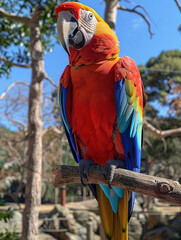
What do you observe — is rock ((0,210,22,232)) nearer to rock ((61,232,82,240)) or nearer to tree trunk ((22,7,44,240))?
tree trunk ((22,7,44,240))

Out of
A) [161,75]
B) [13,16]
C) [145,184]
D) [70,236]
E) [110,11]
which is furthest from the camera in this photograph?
[161,75]

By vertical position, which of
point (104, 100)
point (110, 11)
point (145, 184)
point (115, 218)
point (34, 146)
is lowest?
point (115, 218)

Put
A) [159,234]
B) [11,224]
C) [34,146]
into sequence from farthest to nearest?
[11,224] < [159,234] < [34,146]

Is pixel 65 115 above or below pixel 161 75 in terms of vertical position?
below

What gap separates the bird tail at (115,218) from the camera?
89 centimetres

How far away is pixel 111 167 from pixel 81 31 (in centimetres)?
52

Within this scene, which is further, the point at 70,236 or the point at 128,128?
the point at 70,236

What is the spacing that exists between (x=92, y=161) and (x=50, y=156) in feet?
19.8

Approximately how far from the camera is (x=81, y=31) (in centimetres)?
87

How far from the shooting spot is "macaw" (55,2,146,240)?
2.90 ft

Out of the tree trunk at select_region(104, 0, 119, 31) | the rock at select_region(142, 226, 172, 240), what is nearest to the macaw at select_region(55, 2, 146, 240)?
the tree trunk at select_region(104, 0, 119, 31)

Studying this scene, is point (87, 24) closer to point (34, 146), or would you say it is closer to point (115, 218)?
point (115, 218)

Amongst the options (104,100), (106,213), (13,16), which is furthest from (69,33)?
(13,16)

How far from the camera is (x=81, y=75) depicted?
3.06 feet
